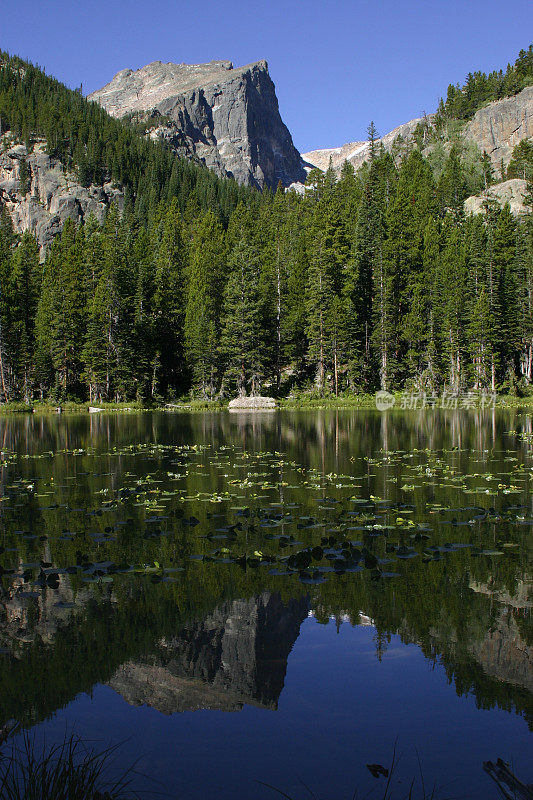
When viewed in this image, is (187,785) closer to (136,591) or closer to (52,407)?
(136,591)

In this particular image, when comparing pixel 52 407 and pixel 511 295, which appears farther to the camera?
pixel 511 295

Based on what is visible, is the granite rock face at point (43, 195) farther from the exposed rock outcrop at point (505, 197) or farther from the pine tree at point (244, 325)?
the pine tree at point (244, 325)

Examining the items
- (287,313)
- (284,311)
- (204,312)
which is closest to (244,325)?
(204,312)

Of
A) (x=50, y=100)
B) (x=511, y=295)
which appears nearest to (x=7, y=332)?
(x=511, y=295)

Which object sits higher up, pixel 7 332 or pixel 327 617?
pixel 7 332

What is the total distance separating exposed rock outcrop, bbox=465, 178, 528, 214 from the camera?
89188mm

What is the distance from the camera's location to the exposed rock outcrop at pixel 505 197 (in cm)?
8919

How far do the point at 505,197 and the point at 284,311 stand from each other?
44192mm

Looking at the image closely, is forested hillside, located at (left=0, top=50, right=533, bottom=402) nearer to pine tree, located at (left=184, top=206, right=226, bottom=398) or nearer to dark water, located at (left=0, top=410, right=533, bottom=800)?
pine tree, located at (left=184, top=206, right=226, bottom=398)

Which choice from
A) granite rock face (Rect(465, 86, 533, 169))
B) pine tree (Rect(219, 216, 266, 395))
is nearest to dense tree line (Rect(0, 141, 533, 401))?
pine tree (Rect(219, 216, 266, 395))

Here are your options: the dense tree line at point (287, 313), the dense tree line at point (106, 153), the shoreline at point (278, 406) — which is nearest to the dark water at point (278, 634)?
the shoreline at point (278, 406)

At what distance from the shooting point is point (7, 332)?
215ft

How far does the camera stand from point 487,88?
135 meters

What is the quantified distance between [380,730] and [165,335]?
69.5 m
